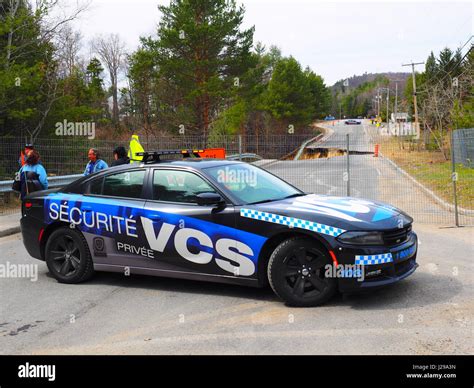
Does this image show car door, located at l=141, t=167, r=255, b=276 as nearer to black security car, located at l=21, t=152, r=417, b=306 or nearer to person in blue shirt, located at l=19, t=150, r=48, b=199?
black security car, located at l=21, t=152, r=417, b=306

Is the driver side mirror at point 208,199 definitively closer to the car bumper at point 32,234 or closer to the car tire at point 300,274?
the car tire at point 300,274

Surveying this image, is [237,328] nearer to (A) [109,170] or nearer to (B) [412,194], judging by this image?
(A) [109,170]

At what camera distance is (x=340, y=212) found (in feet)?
18.0

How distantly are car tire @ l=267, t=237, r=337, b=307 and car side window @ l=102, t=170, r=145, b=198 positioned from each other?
2031mm

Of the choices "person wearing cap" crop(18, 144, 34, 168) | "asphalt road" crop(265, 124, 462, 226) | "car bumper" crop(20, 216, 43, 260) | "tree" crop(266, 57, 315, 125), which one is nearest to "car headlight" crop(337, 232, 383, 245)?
"car bumper" crop(20, 216, 43, 260)

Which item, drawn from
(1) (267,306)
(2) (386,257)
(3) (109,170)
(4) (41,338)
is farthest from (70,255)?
(2) (386,257)

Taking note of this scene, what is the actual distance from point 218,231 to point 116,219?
141 cm

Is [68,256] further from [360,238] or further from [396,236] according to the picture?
[396,236]

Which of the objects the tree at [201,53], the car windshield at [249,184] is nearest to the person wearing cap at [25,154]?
the car windshield at [249,184]

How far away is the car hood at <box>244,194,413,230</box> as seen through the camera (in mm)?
5281

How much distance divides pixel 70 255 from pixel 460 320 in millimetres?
4645

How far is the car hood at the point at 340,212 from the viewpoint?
17.3 feet

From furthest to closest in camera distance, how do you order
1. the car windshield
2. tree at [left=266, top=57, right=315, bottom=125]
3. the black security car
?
tree at [left=266, top=57, right=315, bottom=125]
the car windshield
the black security car
